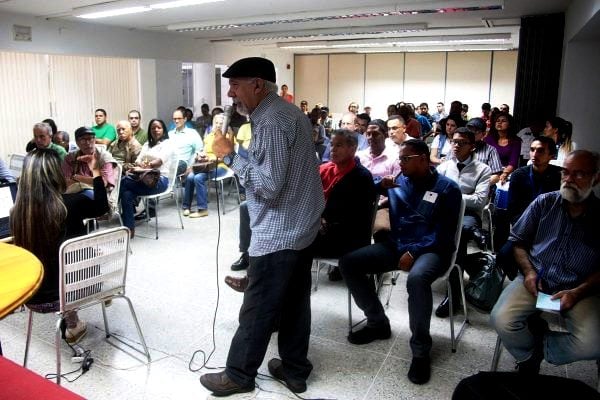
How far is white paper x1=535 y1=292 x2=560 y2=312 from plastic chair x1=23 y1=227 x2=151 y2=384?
2.08 meters

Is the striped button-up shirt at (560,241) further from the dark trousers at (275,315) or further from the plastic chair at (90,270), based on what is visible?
the plastic chair at (90,270)

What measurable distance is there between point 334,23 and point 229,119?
20.0 ft

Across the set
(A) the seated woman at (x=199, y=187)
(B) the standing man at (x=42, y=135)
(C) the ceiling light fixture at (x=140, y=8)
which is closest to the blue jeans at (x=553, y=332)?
(A) the seated woman at (x=199, y=187)

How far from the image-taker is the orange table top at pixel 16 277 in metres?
1.30

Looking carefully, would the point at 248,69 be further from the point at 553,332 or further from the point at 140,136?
the point at 140,136

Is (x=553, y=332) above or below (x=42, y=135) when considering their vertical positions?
below

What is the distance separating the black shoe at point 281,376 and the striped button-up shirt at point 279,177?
0.73 m

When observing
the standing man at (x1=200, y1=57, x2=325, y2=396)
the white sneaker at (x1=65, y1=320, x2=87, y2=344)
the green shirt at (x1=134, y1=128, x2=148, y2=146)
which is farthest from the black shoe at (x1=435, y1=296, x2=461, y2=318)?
the green shirt at (x1=134, y1=128, x2=148, y2=146)

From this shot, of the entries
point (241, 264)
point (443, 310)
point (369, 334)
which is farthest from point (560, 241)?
point (241, 264)

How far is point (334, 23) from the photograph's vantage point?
25.8 ft

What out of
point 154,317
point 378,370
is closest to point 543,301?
point 378,370

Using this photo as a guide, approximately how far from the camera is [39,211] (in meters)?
2.51

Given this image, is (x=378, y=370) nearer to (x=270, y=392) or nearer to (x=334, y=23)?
(x=270, y=392)

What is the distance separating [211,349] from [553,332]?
72.2 inches
